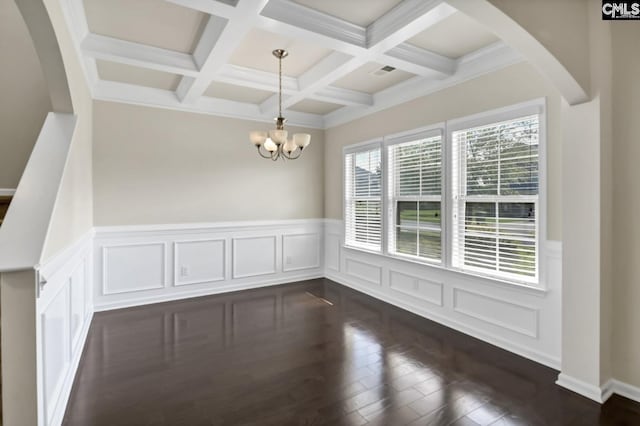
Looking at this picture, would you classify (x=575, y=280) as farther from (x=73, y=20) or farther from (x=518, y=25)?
(x=73, y=20)

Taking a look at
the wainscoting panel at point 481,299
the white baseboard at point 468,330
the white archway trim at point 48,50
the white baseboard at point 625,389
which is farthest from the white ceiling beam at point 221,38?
the white baseboard at point 625,389

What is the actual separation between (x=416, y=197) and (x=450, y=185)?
0.57 m

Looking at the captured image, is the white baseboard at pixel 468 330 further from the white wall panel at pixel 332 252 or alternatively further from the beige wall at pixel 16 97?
the beige wall at pixel 16 97

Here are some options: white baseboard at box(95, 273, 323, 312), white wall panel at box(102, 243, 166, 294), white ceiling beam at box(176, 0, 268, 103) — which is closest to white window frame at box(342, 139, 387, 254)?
white baseboard at box(95, 273, 323, 312)

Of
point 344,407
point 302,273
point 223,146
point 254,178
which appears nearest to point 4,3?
point 223,146

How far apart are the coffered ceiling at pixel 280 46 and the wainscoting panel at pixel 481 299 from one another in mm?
2068

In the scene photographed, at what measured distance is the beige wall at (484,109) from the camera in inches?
111

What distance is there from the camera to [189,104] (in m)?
4.73

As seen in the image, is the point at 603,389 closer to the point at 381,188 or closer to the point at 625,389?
the point at 625,389

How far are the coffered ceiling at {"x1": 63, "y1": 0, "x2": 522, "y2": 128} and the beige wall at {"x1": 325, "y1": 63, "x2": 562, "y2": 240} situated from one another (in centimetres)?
12

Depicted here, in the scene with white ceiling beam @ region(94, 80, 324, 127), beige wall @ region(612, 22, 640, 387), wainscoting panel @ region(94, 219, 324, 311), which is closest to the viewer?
beige wall @ region(612, 22, 640, 387)

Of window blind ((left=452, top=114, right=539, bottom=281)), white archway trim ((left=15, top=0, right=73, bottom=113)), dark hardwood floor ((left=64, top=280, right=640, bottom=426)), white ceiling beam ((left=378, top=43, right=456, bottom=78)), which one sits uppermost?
white ceiling beam ((left=378, top=43, right=456, bottom=78))

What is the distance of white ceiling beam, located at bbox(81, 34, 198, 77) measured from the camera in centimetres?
307
